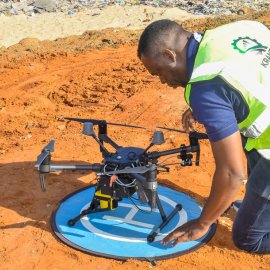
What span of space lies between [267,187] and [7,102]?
568 cm

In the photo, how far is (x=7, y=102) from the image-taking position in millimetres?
8102

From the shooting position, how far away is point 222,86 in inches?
113

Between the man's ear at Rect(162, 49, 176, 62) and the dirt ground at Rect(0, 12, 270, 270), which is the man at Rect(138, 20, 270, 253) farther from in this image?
the dirt ground at Rect(0, 12, 270, 270)

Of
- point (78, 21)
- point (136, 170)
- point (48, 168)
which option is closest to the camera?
point (136, 170)

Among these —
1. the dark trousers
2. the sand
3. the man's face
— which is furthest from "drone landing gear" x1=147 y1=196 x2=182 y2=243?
the sand

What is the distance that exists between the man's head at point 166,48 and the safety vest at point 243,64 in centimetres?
15

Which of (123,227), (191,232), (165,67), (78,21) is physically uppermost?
(165,67)

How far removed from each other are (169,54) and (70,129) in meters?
4.01

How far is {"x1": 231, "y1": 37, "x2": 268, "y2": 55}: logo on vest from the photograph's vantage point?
10.0 feet

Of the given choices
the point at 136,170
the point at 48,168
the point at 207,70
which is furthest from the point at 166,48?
the point at 48,168

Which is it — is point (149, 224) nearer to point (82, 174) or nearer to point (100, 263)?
point (100, 263)

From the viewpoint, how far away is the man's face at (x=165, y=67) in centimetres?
318

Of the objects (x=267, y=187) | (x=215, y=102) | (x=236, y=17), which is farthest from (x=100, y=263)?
(x=236, y=17)

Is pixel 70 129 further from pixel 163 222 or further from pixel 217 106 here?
pixel 217 106
